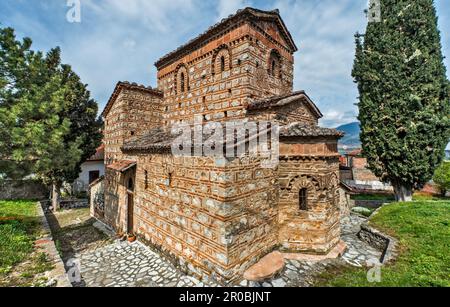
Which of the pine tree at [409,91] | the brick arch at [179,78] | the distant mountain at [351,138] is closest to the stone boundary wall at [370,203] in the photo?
the pine tree at [409,91]

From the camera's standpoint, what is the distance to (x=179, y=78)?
33.6 ft

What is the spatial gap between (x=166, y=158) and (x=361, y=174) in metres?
23.6

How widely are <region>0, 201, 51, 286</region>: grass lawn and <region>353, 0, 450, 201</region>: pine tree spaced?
15.8 m

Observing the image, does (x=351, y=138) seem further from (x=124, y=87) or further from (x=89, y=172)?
(x=124, y=87)

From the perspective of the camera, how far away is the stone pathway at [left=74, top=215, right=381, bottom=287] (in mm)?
5438

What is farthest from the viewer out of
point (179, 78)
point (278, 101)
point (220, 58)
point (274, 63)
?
point (179, 78)

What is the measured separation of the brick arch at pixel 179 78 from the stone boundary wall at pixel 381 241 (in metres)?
9.62

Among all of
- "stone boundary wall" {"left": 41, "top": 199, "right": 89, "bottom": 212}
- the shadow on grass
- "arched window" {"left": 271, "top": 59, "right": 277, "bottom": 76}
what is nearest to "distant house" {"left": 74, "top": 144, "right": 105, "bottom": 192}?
"stone boundary wall" {"left": 41, "top": 199, "right": 89, "bottom": 212}

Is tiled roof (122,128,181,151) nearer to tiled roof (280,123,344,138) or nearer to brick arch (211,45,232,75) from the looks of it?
brick arch (211,45,232,75)

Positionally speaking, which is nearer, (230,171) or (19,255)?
(230,171)

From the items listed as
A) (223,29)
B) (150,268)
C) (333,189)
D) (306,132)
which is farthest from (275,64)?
(150,268)

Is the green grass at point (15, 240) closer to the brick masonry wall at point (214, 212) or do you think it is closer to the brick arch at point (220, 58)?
the brick masonry wall at point (214, 212)

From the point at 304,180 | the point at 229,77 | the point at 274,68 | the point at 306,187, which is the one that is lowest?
the point at 306,187

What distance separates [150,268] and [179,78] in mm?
8177
